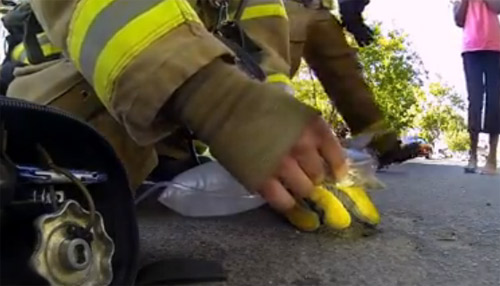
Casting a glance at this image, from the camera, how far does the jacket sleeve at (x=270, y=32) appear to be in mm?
808

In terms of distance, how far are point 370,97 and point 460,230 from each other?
387 mm

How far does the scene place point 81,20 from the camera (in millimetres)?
421

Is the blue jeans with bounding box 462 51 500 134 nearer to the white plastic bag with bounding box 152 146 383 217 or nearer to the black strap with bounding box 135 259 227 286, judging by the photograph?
the white plastic bag with bounding box 152 146 383 217

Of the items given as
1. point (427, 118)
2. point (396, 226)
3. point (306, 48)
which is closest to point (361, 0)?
point (306, 48)

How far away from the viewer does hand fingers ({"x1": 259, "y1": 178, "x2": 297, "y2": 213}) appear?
356mm

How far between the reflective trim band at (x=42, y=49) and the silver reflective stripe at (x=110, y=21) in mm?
126

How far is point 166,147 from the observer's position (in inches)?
30.6

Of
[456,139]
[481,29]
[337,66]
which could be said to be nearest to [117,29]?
[337,66]

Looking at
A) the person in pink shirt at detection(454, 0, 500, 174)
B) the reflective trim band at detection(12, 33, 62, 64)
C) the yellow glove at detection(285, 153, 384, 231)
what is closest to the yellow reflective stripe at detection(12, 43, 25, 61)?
the reflective trim band at detection(12, 33, 62, 64)

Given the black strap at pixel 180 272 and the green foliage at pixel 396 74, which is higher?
the black strap at pixel 180 272

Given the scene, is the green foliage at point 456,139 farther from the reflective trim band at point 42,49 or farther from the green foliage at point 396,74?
the reflective trim band at point 42,49

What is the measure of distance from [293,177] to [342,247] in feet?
1.46

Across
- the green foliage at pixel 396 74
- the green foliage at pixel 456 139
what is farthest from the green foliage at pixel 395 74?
the green foliage at pixel 456 139

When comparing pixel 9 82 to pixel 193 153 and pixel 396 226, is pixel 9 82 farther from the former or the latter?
pixel 396 226
